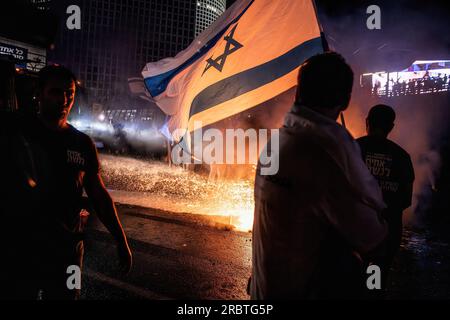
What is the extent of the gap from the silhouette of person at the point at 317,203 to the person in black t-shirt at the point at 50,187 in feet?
4.23

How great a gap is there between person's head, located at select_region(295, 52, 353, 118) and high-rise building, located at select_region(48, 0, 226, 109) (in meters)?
70.2

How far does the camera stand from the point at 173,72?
561 centimetres

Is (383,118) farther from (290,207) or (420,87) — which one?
(420,87)

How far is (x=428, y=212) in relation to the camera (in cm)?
795

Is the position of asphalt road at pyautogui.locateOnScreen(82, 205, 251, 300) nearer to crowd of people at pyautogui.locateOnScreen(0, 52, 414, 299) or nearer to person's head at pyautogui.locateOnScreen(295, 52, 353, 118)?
crowd of people at pyautogui.locateOnScreen(0, 52, 414, 299)

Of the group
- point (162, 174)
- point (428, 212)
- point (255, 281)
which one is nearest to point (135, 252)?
point (255, 281)

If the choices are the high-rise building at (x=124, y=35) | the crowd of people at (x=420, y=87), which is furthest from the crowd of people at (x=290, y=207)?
the high-rise building at (x=124, y=35)

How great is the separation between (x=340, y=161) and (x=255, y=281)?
69cm

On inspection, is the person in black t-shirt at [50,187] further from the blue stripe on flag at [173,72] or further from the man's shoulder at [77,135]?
the blue stripe on flag at [173,72]

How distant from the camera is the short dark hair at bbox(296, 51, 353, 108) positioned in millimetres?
1340

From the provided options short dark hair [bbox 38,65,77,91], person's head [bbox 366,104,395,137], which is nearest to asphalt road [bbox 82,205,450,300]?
person's head [bbox 366,104,395,137]

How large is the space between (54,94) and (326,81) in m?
1.80

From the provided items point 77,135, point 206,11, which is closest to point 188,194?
point 77,135

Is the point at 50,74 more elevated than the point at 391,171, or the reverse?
the point at 50,74
